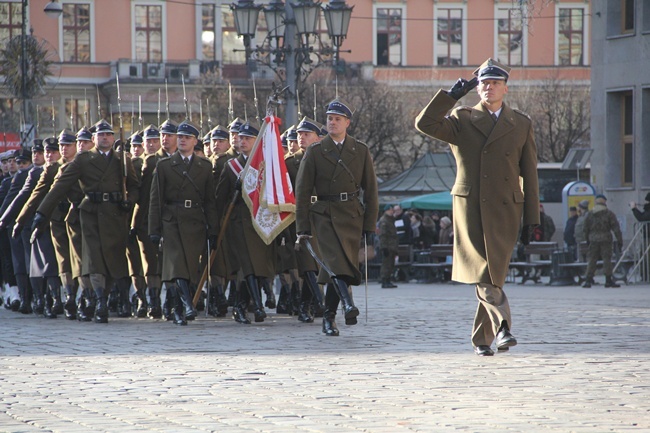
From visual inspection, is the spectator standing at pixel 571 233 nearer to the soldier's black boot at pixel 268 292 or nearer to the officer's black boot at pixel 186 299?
the soldier's black boot at pixel 268 292

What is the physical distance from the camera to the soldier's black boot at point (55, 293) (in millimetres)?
15617

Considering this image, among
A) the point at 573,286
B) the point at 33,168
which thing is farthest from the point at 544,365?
the point at 573,286

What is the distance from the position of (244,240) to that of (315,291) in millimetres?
866

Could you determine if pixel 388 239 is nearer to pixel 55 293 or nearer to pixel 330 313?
pixel 55 293

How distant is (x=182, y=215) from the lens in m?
13.9

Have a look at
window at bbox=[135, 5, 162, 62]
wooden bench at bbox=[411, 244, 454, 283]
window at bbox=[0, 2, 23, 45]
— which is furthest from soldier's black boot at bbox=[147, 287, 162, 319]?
window at bbox=[0, 2, 23, 45]

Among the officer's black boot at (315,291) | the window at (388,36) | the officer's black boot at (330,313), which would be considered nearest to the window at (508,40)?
the window at (388,36)

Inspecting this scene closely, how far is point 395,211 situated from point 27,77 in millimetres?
8194

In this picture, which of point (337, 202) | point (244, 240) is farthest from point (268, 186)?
point (337, 202)

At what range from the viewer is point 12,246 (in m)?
17.5

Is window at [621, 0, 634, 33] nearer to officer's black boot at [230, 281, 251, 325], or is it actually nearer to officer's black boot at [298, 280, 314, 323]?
officer's black boot at [298, 280, 314, 323]

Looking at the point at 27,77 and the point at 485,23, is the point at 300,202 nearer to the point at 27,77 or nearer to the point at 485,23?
the point at 27,77

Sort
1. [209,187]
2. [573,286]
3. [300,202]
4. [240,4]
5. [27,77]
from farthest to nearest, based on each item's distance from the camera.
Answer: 1. [27,77]
2. [573,286]
3. [240,4]
4. [209,187]
5. [300,202]

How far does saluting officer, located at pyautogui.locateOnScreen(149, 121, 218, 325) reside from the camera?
1378 cm
